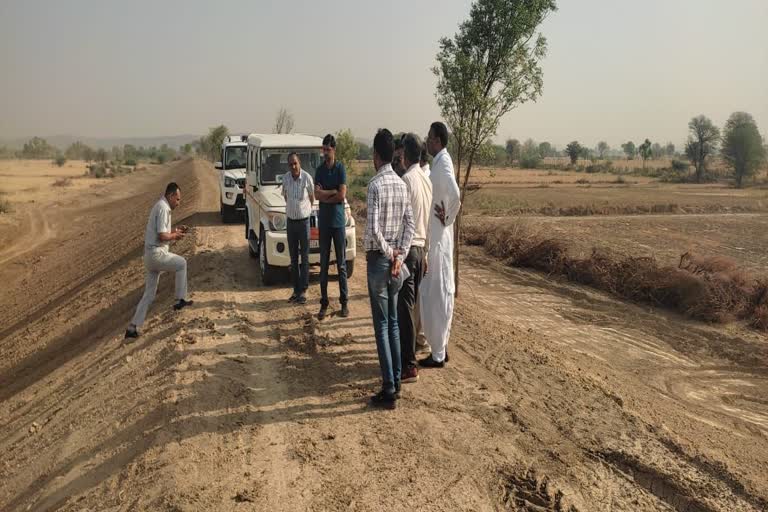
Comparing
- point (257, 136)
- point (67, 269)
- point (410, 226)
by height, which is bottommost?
point (67, 269)

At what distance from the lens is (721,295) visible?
9.77 metres

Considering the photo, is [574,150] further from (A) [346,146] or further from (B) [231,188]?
(B) [231,188]

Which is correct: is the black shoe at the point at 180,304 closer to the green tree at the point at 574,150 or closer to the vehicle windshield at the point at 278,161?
the vehicle windshield at the point at 278,161

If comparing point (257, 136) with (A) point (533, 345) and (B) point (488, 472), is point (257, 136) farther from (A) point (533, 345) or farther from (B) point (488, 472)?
(B) point (488, 472)

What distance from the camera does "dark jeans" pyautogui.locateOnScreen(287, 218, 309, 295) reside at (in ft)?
24.9

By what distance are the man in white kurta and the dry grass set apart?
6.16m

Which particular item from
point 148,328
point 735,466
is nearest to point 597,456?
point 735,466

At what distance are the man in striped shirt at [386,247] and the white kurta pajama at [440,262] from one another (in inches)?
26.0

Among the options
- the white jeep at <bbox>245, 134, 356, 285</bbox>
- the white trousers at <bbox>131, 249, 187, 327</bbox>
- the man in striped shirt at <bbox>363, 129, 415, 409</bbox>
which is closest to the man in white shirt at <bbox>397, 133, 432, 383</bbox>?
the man in striped shirt at <bbox>363, 129, 415, 409</bbox>

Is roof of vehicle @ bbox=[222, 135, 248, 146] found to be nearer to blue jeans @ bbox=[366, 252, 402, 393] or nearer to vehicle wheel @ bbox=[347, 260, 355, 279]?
vehicle wheel @ bbox=[347, 260, 355, 279]

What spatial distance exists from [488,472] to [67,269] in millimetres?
15173

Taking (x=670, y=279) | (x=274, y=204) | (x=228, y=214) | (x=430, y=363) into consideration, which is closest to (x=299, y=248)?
(x=274, y=204)

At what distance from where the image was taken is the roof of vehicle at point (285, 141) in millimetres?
9570

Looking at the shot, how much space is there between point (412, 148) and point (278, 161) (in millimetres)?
4774
